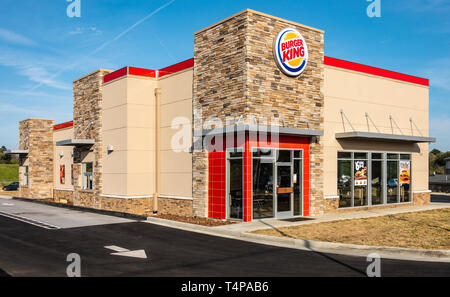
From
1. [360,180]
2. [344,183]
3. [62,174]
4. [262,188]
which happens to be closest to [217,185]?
[262,188]

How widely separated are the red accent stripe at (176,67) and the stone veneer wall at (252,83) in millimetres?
610

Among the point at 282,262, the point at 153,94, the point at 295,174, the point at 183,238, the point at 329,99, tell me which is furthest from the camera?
the point at 153,94

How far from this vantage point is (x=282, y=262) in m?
10.1

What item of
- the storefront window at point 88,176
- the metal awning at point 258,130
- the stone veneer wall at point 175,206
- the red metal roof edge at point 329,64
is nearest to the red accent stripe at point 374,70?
the red metal roof edge at point 329,64

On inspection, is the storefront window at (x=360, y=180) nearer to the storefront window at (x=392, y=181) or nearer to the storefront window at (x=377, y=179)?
the storefront window at (x=377, y=179)

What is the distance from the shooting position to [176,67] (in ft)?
68.1

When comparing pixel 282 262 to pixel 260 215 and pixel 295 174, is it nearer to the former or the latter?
pixel 260 215

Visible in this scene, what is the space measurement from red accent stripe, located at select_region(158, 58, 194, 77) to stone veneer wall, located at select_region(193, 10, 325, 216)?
610mm

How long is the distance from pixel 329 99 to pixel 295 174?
166 inches

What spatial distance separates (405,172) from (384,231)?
402 inches

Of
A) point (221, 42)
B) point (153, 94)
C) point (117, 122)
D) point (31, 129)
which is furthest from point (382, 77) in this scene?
point (31, 129)

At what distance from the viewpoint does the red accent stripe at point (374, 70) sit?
795 inches

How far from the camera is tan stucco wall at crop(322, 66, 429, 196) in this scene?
790 inches

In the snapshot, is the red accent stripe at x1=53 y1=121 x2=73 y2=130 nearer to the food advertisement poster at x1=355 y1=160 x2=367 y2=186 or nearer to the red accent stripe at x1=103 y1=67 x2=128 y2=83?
the red accent stripe at x1=103 y1=67 x2=128 y2=83
